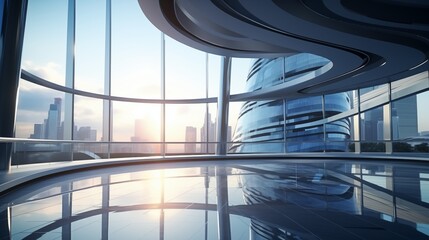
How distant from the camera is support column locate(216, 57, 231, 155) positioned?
15.8 m

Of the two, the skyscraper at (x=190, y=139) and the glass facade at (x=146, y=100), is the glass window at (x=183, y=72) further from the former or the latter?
the skyscraper at (x=190, y=139)

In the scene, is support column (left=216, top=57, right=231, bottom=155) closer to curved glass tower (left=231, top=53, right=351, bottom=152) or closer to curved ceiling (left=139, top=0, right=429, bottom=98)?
curved glass tower (left=231, top=53, right=351, bottom=152)

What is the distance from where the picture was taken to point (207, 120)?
17812mm

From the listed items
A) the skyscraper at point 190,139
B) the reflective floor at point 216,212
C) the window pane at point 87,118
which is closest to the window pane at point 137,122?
the window pane at point 87,118

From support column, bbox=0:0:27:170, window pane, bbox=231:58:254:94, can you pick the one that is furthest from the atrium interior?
window pane, bbox=231:58:254:94

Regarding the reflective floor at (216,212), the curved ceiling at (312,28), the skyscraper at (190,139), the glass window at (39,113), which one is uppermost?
the curved ceiling at (312,28)

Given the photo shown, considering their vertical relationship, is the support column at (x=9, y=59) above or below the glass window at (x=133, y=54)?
below

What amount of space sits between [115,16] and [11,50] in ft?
29.6

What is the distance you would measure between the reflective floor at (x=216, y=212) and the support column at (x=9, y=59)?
1.40 metres

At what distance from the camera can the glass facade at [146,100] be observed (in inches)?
412

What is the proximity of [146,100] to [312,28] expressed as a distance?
988 centimetres

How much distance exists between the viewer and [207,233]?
313 centimetres

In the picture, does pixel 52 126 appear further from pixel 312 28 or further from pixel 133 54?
pixel 312 28

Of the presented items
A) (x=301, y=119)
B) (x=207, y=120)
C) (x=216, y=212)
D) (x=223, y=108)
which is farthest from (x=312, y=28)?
(x=301, y=119)
